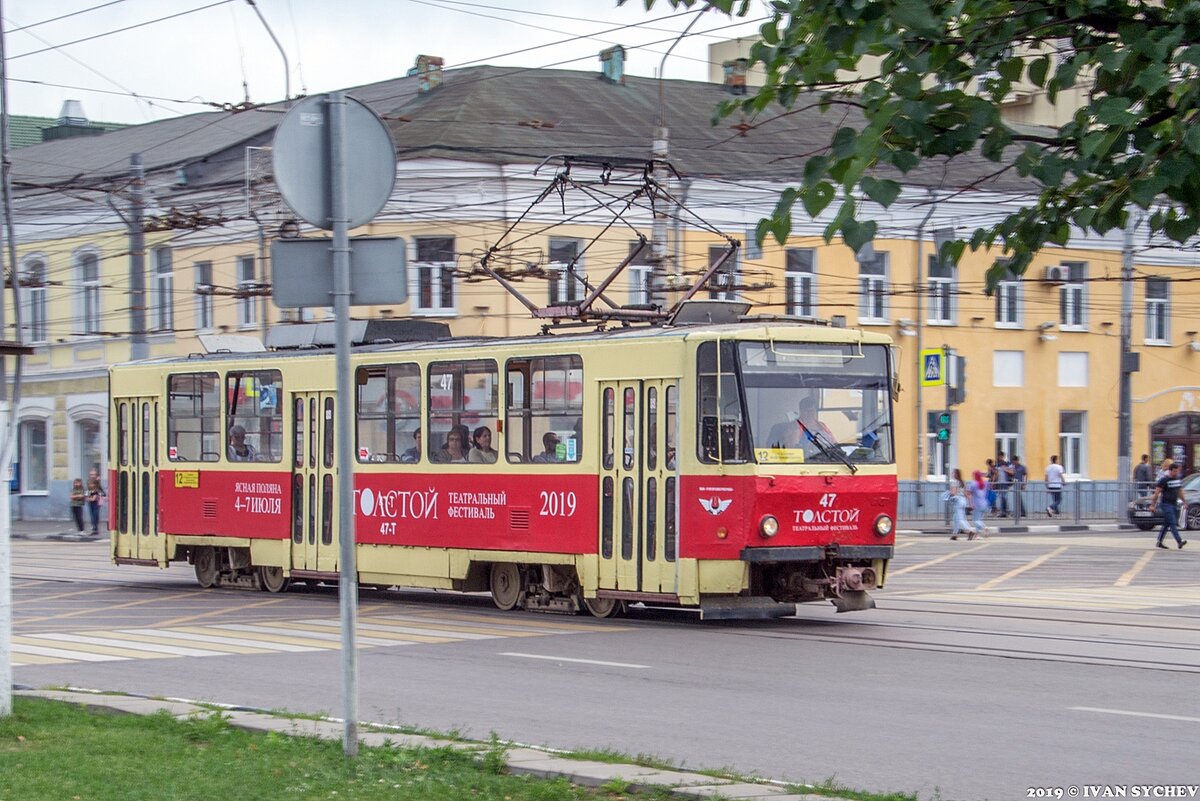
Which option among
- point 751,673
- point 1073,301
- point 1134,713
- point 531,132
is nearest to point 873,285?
point 1073,301

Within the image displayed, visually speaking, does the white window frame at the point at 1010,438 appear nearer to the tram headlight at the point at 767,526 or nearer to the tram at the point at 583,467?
the tram at the point at 583,467

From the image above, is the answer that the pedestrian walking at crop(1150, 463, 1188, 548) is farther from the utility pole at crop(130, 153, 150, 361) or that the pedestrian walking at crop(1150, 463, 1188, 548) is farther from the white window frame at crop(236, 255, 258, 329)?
the white window frame at crop(236, 255, 258, 329)

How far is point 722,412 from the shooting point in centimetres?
1642

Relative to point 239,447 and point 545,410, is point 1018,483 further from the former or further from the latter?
point 545,410

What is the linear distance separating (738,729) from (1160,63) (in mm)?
5615

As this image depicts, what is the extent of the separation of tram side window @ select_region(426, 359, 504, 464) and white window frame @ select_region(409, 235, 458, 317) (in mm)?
19655

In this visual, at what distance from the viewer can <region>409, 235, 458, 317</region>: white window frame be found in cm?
3900

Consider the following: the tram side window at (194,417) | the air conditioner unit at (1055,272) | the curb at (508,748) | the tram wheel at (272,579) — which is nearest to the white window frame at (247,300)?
the tram side window at (194,417)

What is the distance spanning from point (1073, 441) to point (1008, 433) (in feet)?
7.47

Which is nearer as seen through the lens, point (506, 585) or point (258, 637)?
point (258, 637)

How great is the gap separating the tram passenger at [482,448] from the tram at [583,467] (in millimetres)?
28

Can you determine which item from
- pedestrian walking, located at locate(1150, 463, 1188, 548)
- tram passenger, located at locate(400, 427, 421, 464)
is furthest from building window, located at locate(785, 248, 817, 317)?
tram passenger, located at locate(400, 427, 421, 464)

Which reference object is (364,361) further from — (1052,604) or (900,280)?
(900,280)

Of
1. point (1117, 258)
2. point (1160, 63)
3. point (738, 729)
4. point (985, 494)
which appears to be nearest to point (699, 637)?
point (738, 729)
